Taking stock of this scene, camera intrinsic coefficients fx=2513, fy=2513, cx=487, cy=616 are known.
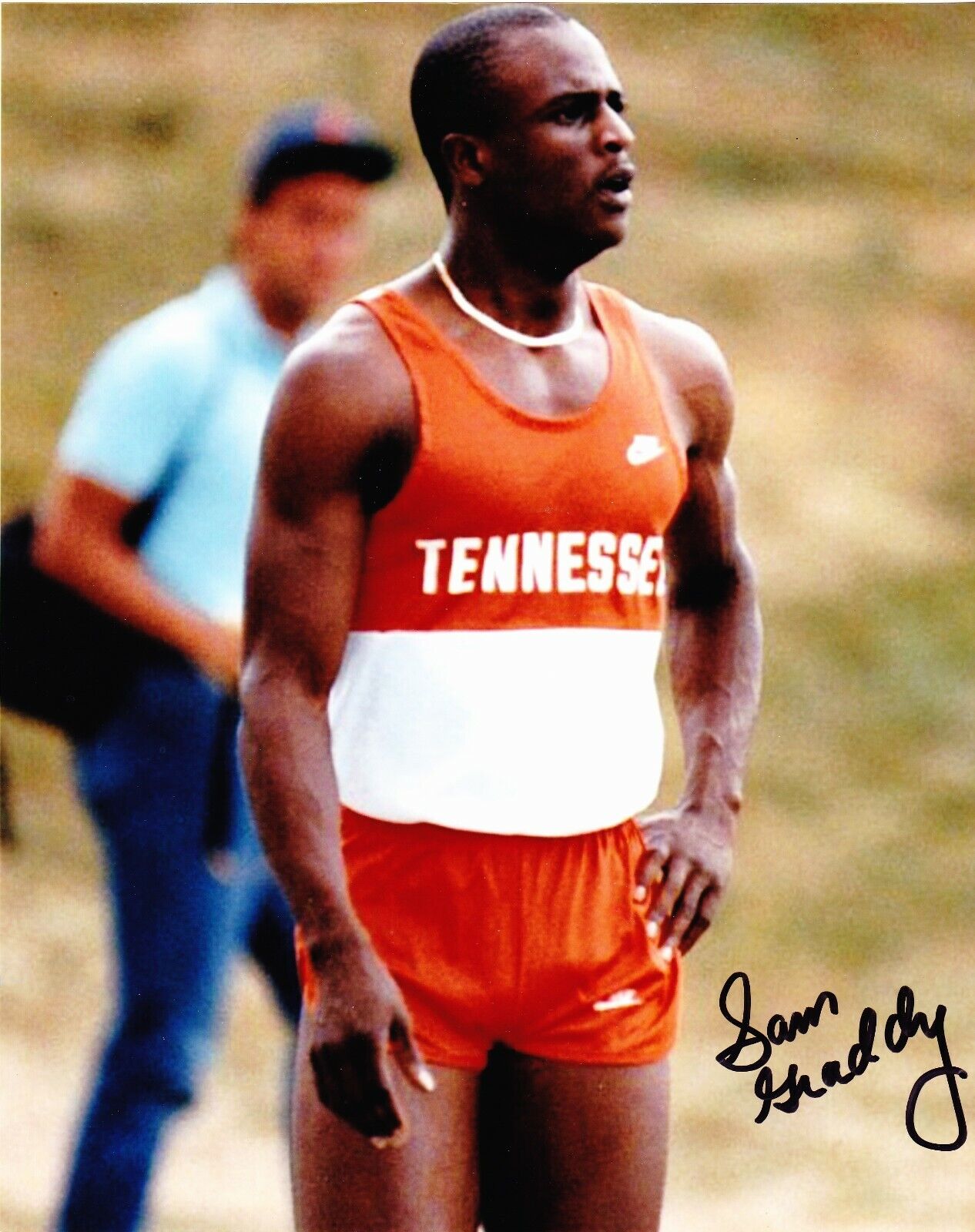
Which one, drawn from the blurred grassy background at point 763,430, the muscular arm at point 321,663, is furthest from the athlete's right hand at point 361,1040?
the blurred grassy background at point 763,430

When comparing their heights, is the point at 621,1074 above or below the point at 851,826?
below

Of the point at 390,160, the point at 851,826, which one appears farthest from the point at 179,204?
the point at 390,160

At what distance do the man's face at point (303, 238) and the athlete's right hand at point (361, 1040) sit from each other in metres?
1.53

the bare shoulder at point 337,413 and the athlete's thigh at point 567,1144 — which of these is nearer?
the bare shoulder at point 337,413

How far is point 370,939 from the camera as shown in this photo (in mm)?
2785

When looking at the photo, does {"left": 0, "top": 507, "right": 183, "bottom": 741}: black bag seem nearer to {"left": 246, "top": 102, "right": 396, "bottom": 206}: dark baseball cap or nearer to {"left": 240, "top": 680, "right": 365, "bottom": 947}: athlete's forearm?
{"left": 246, "top": 102, "right": 396, "bottom": 206}: dark baseball cap

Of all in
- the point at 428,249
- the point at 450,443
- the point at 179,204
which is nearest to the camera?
the point at 450,443

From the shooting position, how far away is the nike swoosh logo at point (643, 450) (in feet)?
9.24

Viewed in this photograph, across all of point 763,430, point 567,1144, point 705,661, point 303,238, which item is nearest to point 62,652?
point 303,238

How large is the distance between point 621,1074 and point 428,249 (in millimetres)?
4791

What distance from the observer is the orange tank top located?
272cm

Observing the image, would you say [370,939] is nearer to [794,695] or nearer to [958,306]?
[794,695]
